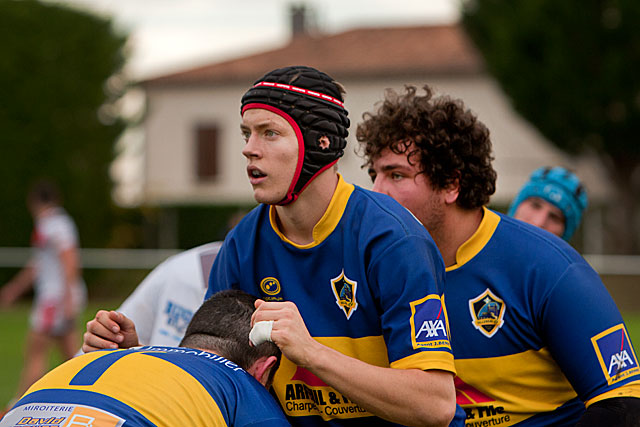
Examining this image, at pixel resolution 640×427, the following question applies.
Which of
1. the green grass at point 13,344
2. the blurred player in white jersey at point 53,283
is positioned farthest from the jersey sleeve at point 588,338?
the blurred player in white jersey at point 53,283

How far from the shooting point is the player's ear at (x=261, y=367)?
3.43 m

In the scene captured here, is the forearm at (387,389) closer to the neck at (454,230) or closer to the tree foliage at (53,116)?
the neck at (454,230)

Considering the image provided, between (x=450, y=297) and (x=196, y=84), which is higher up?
(x=196, y=84)

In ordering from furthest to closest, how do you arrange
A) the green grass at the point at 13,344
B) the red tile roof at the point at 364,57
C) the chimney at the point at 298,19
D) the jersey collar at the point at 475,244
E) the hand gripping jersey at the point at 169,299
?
the chimney at the point at 298,19 < the red tile roof at the point at 364,57 < the green grass at the point at 13,344 < the hand gripping jersey at the point at 169,299 < the jersey collar at the point at 475,244

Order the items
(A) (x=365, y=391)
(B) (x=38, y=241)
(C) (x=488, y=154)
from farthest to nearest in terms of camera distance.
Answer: (B) (x=38, y=241) → (C) (x=488, y=154) → (A) (x=365, y=391)

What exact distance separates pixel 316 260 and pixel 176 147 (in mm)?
30006

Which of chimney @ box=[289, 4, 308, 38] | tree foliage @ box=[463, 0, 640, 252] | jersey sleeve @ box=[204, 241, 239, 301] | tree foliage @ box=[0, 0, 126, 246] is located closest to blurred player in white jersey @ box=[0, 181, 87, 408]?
jersey sleeve @ box=[204, 241, 239, 301]

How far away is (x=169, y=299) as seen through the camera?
4699 mm

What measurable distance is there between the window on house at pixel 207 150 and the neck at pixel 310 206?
29.6 m

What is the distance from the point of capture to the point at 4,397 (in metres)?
9.97

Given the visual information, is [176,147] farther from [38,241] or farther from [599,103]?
[38,241]

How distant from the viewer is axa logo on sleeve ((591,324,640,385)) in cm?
356

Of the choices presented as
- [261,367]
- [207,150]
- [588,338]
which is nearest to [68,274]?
[261,367]

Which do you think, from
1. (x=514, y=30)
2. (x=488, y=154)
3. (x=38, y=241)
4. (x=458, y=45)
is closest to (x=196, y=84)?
(x=458, y=45)
